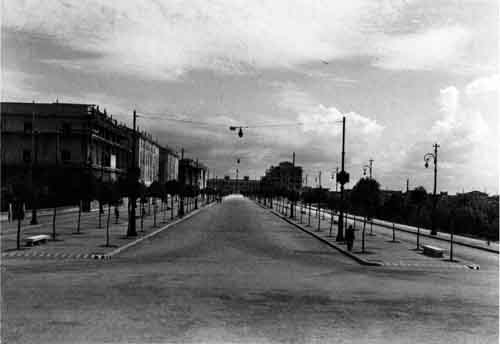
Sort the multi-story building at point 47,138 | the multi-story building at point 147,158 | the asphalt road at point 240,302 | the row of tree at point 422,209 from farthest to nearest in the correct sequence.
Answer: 1. the multi-story building at point 147,158
2. the multi-story building at point 47,138
3. the row of tree at point 422,209
4. the asphalt road at point 240,302

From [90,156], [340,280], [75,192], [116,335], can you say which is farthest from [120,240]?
[90,156]

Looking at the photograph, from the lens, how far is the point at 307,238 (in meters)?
36.4

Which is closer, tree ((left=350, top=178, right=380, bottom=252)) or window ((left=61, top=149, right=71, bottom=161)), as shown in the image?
tree ((left=350, top=178, right=380, bottom=252))

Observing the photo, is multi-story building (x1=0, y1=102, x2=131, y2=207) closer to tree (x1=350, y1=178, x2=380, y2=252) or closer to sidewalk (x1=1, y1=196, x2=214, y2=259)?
tree (x1=350, y1=178, x2=380, y2=252)

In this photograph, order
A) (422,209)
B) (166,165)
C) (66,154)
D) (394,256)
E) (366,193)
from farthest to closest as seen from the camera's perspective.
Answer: (166,165)
(422,209)
(66,154)
(366,193)
(394,256)

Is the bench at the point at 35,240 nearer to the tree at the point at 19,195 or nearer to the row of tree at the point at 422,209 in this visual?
the tree at the point at 19,195

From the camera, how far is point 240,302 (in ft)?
46.1

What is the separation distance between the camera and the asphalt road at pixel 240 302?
11.0 meters

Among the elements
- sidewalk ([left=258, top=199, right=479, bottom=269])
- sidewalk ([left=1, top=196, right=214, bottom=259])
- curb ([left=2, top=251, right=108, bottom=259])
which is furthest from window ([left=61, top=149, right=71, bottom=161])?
curb ([left=2, top=251, right=108, bottom=259])

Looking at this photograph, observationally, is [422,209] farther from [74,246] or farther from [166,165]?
[166,165]

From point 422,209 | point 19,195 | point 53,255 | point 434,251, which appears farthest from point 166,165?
point 434,251

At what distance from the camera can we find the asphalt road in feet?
36.1

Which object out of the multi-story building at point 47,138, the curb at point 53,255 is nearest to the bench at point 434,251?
the curb at point 53,255

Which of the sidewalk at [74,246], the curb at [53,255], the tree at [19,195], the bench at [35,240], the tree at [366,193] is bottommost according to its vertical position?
the sidewalk at [74,246]
